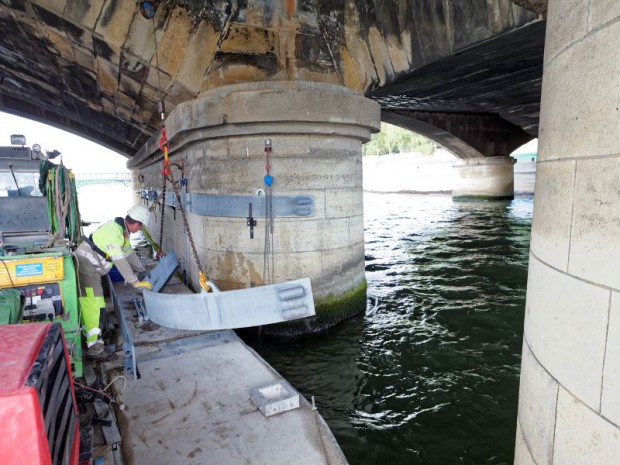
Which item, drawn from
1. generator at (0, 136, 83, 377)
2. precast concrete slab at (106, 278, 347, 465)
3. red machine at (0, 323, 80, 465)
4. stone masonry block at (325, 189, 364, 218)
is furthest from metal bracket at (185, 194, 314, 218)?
red machine at (0, 323, 80, 465)

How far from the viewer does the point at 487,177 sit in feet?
101

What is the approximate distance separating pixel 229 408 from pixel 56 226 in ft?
12.2

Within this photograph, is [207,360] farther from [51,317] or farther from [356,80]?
[356,80]

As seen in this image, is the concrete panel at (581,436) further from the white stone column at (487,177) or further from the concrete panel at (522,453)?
the white stone column at (487,177)

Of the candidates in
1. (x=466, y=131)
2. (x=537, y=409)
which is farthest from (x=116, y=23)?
(x=466, y=131)

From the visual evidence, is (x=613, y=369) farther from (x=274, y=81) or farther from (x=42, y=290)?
(x=274, y=81)

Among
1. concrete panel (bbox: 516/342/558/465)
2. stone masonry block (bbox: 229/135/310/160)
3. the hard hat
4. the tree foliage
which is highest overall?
the tree foliage

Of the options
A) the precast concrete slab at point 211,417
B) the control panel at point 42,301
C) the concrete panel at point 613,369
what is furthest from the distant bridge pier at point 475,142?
the concrete panel at point 613,369

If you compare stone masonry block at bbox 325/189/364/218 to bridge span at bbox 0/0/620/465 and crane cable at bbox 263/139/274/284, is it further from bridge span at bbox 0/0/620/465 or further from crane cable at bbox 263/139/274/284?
crane cable at bbox 263/139/274/284

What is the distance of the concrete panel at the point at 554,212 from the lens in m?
2.19

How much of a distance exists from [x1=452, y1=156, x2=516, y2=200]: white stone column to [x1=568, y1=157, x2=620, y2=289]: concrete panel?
101 feet

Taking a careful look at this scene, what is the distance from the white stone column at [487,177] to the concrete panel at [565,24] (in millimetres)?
30172

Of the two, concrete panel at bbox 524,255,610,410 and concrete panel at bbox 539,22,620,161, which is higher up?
concrete panel at bbox 539,22,620,161

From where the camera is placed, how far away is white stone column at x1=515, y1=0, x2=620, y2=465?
1.90 m
